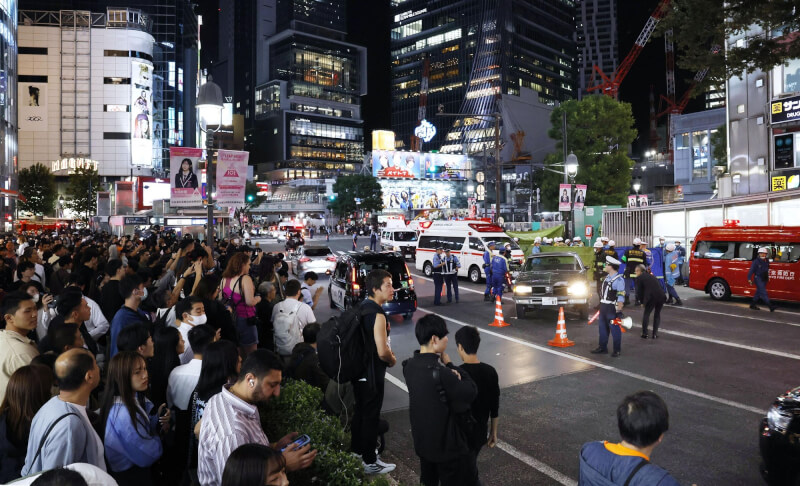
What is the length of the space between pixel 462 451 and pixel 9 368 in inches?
145

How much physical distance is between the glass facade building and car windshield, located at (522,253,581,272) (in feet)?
144

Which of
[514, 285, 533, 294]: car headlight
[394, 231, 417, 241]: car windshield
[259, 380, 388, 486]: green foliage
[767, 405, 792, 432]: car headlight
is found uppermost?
[394, 231, 417, 241]: car windshield

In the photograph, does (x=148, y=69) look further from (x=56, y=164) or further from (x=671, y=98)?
(x=671, y=98)

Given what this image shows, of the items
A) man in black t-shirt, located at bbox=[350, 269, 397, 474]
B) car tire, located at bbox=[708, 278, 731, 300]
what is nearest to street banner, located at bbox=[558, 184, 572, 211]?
car tire, located at bbox=[708, 278, 731, 300]

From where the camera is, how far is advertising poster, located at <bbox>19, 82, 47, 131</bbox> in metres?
82.7

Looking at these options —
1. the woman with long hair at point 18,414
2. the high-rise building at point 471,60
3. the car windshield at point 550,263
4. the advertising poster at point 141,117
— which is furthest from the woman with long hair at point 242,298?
the high-rise building at point 471,60

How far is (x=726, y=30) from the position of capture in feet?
42.0

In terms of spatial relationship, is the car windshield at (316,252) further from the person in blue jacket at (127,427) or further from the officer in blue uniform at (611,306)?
the person in blue jacket at (127,427)

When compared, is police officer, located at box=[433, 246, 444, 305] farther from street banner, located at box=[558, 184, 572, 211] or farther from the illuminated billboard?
the illuminated billboard

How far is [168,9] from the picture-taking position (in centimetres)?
10338

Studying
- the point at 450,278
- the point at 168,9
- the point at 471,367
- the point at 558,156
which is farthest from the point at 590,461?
the point at 168,9

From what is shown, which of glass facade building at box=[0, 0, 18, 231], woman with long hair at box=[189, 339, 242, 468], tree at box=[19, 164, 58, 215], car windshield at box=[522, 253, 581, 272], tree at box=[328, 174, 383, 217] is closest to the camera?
woman with long hair at box=[189, 339, 242, 468]

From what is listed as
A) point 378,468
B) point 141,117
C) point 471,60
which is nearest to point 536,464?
point 378,468

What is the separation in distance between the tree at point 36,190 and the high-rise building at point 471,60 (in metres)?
78.4
